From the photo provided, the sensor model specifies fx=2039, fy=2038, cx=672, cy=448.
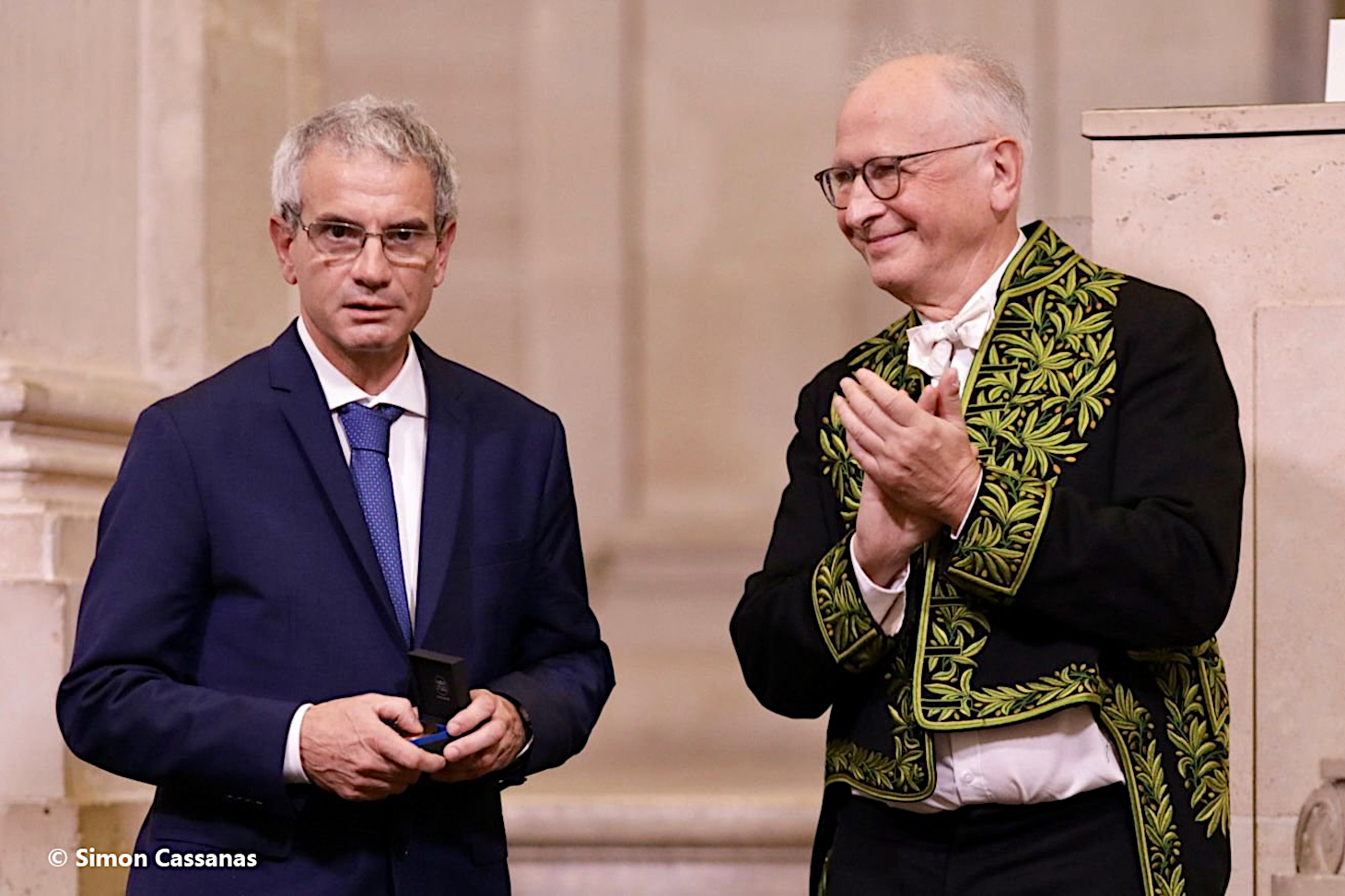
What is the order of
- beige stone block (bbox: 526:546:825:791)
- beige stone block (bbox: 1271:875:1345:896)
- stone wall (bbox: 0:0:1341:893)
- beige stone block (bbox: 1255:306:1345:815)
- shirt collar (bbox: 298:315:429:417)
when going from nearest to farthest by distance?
shirt collar (bbox: 298:315:429:417), beige stone block (bbox: 1271:875:1345:896), beige stone block (bbox: 1255:306:1345:815), beige stone block (bbox: 526:546:825:791), stone wall (bbox: 0:0:1341:893)

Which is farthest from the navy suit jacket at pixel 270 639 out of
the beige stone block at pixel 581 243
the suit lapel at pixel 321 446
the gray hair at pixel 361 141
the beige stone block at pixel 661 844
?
the beige stone block at pixel 581 243

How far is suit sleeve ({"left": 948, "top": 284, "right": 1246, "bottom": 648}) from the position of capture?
8.13 feet

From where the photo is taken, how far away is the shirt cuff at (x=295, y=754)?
2535mm

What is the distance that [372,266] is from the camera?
2.67 metres

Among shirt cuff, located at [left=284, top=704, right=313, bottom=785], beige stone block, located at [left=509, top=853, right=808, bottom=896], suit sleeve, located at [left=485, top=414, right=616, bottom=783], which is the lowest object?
beige stone block, located at [left=509, top=853, right=808, bottom=896]

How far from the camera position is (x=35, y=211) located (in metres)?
4.27

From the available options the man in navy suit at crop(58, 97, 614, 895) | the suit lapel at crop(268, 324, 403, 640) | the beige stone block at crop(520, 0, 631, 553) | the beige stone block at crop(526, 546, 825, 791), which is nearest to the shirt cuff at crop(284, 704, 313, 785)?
the man in navy suit at crop(58, 97, 614, 895)

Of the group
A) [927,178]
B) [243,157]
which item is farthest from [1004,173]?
[243,157]

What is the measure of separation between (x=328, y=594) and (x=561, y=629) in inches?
15.0

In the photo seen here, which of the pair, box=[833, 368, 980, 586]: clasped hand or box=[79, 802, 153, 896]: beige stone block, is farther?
box=[79, 802, 153, 896]: beige stone block

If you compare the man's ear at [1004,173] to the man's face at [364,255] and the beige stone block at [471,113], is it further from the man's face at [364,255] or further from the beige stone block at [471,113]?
the beige stone block at [471,113]

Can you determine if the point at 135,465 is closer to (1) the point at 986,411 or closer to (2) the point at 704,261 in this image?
(1) the point at 986,411

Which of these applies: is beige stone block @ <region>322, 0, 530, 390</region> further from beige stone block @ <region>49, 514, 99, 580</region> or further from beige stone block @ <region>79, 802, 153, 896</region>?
beige stone block @ <region>79, 802, 153, 896</region>

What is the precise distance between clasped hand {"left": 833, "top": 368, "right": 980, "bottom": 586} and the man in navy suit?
511 millimetres
